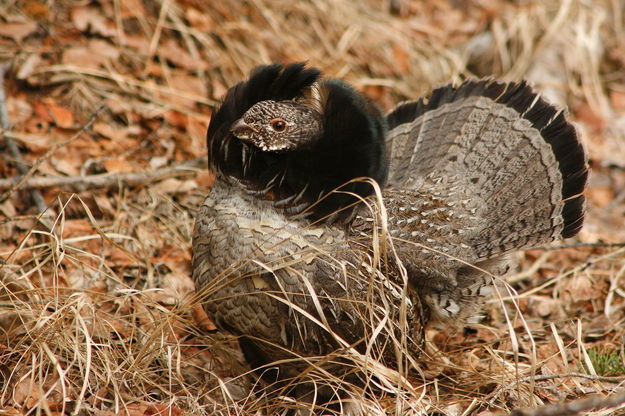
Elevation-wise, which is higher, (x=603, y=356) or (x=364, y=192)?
(x=364, y=192)

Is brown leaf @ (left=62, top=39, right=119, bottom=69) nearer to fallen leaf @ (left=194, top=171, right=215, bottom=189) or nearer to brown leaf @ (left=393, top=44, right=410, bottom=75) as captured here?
fallen leaf @ (left=194, top=171, right=215, bottom=189)

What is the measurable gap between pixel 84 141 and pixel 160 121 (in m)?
0.71

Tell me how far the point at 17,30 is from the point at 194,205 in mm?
2063

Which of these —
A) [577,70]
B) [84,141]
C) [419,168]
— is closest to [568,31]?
[577,70]

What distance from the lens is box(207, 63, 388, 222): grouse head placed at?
340 cm

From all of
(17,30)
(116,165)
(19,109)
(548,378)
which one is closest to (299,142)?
(548,378)

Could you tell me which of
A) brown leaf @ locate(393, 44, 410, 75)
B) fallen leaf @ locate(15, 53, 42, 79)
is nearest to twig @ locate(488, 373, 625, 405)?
fallen leaf @ locate(15, 53, 42, 79)

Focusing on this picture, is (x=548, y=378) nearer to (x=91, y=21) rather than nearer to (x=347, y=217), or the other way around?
(x=347, y=217)

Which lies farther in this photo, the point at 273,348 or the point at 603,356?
the point at 603,356

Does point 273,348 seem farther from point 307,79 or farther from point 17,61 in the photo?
point 17,61

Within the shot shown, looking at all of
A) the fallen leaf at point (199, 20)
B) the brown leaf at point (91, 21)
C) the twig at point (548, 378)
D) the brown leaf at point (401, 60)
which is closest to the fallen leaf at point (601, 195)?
the brown leaf at point (401, 60)

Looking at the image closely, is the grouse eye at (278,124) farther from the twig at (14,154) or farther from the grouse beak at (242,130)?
the twig at (14,154)

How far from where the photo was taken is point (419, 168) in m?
4.26

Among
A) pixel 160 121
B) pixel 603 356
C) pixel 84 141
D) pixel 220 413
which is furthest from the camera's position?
pixel 160 121
